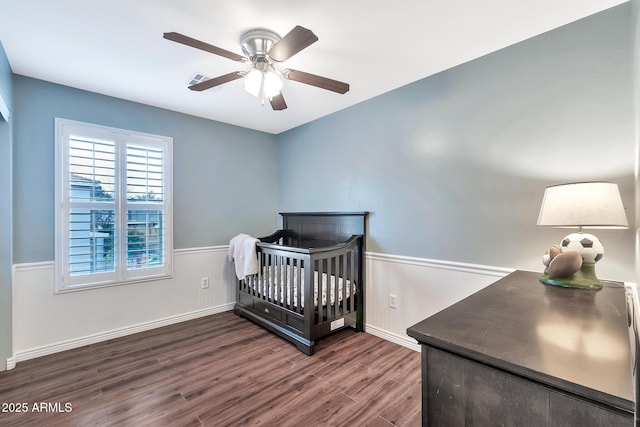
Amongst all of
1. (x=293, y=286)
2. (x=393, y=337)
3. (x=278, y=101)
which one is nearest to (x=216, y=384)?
(x=293, y=286)

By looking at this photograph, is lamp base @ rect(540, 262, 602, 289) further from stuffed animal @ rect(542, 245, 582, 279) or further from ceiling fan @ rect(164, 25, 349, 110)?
ceiling fan @ rect(164, 25, 349, 110)

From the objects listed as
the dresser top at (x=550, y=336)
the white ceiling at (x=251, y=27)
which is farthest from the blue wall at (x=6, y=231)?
the dresser top at (x=550, y=336)

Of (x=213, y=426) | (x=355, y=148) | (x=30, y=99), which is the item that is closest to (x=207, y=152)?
(x=30, y=99)

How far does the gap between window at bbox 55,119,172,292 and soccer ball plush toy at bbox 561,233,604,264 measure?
344cm

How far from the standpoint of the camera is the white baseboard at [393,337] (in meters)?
2.48

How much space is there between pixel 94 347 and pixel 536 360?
11.0 ft

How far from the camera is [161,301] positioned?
306cm

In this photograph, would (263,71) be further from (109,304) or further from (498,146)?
(109,304)

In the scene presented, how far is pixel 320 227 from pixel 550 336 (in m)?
2.63

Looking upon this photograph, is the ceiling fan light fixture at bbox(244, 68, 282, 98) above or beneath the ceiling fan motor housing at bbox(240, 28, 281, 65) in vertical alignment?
beneath

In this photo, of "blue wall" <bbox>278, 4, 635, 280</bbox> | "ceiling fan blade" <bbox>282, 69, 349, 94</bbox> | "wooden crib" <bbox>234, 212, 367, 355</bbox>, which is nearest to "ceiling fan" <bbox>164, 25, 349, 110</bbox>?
"ceiling fan blade" <bbox>282, 69, 349, 94</bbox>

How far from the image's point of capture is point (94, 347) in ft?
8.41

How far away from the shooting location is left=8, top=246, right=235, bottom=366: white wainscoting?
2357 mm

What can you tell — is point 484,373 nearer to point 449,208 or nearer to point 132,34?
point 449,208
